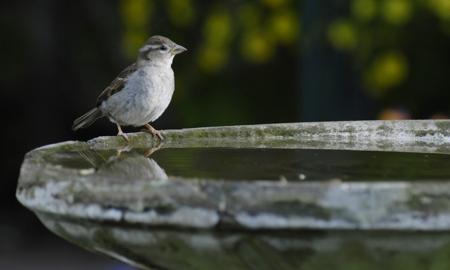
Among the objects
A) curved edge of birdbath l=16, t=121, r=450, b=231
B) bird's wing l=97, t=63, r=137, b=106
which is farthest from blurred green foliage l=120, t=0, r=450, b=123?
curved edge of birdbath l=16, t=121, r=450, b=231

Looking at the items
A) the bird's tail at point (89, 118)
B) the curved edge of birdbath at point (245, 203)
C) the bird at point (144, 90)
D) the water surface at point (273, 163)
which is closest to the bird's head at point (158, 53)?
the bird at point (144, 90)

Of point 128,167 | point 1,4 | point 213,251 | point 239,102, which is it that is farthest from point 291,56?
point 213,251

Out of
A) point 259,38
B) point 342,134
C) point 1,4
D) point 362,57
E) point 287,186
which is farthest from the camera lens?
point 1,4

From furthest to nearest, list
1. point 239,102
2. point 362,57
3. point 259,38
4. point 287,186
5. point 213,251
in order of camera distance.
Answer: point 239,102
point 259,38
point 362,57
point 213,251
point 287,186

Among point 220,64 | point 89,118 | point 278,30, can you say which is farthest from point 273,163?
point 220,64

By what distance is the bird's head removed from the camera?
503cm

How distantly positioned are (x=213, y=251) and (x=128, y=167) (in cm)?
74

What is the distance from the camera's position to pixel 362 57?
5859 mm

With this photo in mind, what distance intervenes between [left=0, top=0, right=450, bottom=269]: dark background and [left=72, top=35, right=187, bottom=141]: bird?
101 centimetres

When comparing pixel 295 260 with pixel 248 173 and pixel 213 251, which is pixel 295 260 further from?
pixel 248 173

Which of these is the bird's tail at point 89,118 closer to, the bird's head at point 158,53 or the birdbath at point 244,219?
the bird's head at point 158,53

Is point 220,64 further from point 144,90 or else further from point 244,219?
point 244,219

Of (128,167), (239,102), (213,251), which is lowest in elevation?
(213,251)

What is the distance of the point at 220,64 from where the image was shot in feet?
22.0
